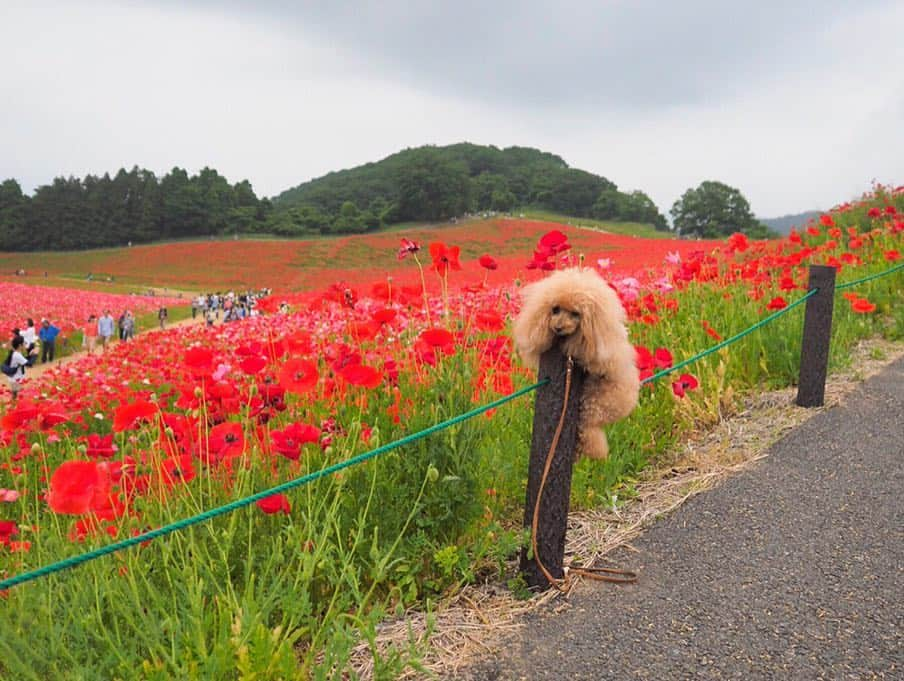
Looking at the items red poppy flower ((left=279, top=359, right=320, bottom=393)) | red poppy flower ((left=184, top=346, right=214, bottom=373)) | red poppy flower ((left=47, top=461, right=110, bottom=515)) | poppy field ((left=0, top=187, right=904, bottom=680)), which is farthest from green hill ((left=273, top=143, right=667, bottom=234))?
red poppy flower ((left=47, top=461, right=110, bottom=515))

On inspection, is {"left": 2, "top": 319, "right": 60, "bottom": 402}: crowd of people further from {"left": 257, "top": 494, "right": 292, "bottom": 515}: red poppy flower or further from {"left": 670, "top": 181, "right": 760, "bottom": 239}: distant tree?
{"left": 670, "top": 181, "right": 760, "bottom": 239}: distant tree

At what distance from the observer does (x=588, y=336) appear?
196 cm

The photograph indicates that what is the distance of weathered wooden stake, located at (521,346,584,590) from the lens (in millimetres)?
2092

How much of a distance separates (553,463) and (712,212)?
64429mm

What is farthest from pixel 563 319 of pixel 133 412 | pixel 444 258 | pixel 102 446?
pixel 102 446

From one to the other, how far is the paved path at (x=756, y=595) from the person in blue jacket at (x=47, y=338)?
1513 cm

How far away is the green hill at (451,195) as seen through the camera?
2343 inches

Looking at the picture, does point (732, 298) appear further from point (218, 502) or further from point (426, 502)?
point (218, 502)

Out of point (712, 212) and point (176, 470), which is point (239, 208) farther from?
point (176, 470)

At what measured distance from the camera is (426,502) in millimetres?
2195

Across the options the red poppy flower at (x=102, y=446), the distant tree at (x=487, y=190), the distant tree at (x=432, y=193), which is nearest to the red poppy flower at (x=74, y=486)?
the red poppy flower at (x=102, y=446)

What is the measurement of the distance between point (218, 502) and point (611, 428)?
1.86 m

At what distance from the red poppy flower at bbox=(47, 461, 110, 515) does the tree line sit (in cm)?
5080

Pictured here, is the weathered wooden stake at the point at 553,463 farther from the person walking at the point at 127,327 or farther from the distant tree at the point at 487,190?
the distant tree at the point at 487,190
